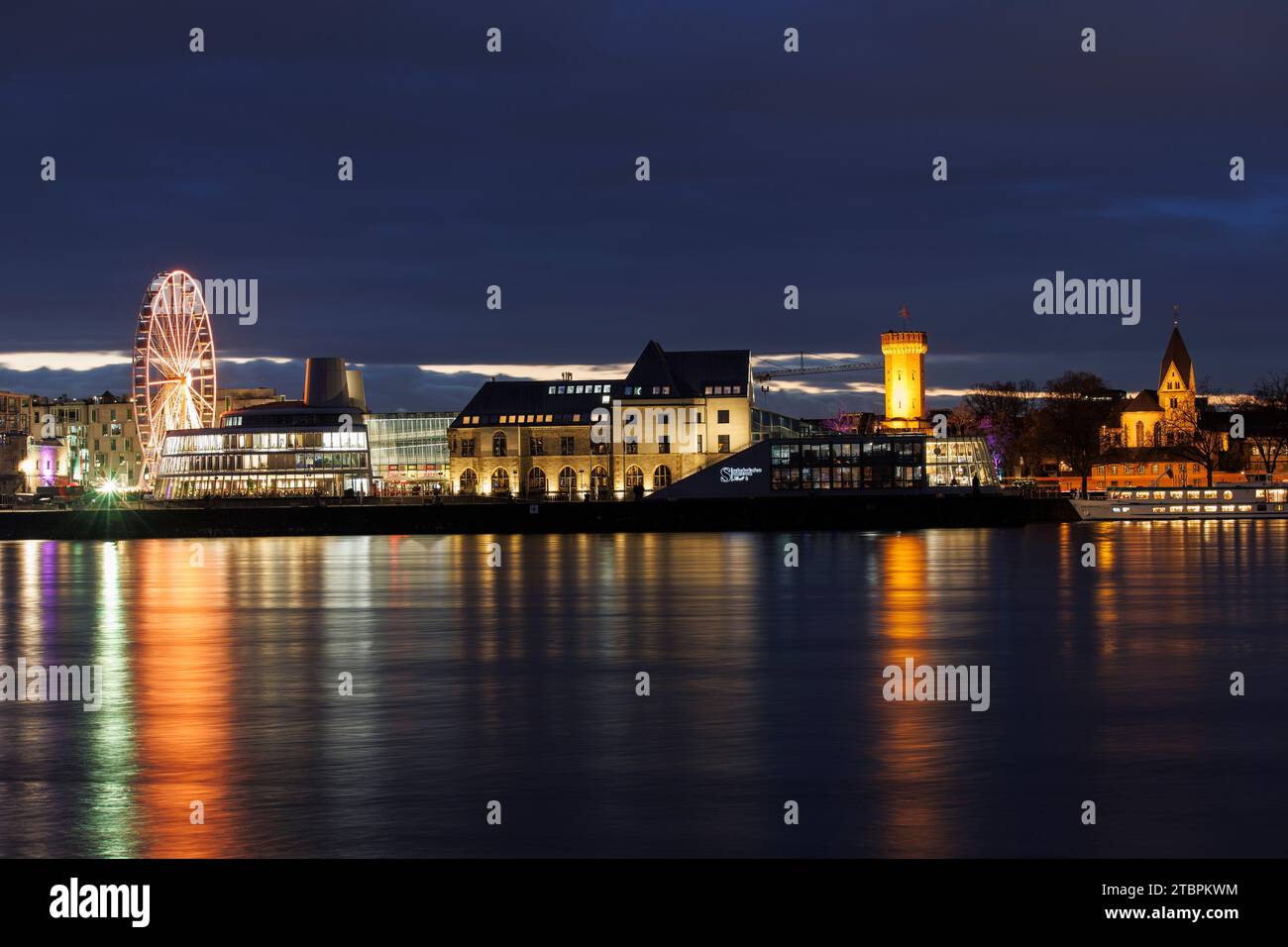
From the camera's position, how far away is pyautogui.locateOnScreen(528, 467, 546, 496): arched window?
163 metres

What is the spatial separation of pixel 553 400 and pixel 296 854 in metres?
149

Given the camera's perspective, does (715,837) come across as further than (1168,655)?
No

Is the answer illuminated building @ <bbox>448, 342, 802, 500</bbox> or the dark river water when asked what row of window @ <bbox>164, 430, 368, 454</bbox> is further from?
the dark river water

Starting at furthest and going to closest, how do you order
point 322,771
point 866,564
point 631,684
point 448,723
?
point 866,564, point 631,684, point 448,723, point 322,771

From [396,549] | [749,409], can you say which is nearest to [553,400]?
[749,409]

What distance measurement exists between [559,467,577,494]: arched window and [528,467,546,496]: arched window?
180cm

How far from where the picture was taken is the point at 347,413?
561 ft

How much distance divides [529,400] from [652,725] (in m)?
142

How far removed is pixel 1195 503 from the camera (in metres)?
165

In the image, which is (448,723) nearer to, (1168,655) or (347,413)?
(1168,655)

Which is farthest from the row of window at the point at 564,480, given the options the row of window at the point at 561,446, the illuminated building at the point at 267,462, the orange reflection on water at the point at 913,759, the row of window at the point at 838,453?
the orange reflection on water at the point at 913,759
